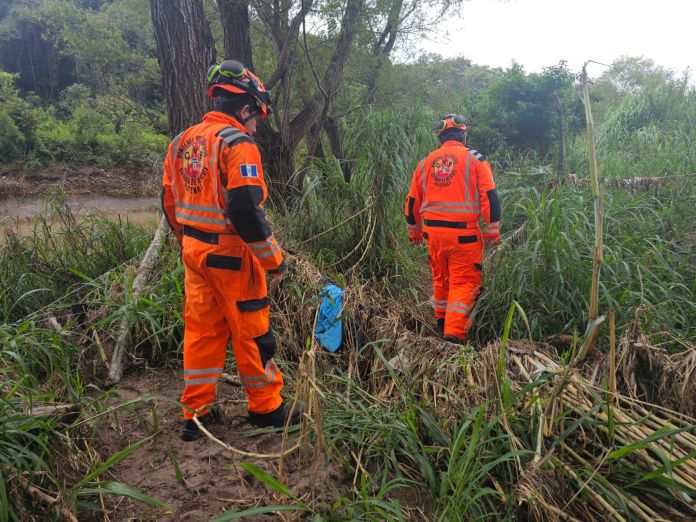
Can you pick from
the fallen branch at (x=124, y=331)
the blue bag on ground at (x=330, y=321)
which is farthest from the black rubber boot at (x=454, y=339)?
the fallen branch at (x=124, y=331)

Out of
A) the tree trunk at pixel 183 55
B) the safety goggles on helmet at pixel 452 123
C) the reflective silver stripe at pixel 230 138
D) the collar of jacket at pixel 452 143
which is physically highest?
the tree trunk at pixel 183 55

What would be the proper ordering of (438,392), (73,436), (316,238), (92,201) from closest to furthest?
(73,436) < (438,392) < (316,238) < (92,201)

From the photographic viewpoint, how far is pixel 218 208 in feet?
7.27

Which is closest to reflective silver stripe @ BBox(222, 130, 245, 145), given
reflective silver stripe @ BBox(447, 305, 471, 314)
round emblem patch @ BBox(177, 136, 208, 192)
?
round emblem patch @ BBox(177, 136, 208, 192)

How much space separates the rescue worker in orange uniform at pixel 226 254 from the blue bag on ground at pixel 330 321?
723mm

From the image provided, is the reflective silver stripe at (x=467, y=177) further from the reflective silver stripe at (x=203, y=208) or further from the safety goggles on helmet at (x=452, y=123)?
the reflective silver stripe at (x=203, y=208)

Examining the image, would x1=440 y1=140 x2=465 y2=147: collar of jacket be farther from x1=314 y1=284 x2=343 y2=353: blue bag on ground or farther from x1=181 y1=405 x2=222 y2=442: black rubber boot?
x1=181 y1=405 x2=222 y2=442: black rubber boot

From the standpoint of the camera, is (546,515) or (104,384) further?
(104,384)

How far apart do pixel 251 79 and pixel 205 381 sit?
63.6 inches

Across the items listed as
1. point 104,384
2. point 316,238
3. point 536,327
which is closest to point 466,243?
point 536,327

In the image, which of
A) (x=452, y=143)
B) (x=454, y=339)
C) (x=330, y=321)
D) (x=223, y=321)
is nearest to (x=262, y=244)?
(x=223, y=321)

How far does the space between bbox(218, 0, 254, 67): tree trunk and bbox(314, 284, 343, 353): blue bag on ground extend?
3.30 metres

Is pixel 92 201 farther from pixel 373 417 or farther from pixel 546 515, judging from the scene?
pixel 546 515

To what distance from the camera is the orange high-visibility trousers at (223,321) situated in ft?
7.32
